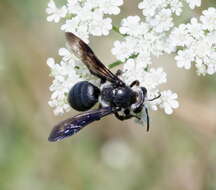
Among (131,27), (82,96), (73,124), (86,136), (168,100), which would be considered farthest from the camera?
(86,136)

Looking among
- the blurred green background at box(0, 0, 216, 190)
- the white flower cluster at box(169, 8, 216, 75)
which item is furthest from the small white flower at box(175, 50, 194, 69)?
the blurred green background at box(0, 0, 216, 190)

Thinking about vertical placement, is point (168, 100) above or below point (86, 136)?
below

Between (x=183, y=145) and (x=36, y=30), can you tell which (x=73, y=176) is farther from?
(x=36, y=30)

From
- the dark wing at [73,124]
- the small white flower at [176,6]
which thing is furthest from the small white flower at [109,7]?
the dark wing at [73,124]

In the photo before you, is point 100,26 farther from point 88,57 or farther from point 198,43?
point 198,43

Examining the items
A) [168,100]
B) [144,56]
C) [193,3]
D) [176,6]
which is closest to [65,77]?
[144,56]

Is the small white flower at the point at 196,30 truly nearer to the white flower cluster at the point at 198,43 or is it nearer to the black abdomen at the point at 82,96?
the white flower cluster at the point at 198,43

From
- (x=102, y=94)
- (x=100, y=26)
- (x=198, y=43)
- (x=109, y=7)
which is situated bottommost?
(x=102, y=94)
